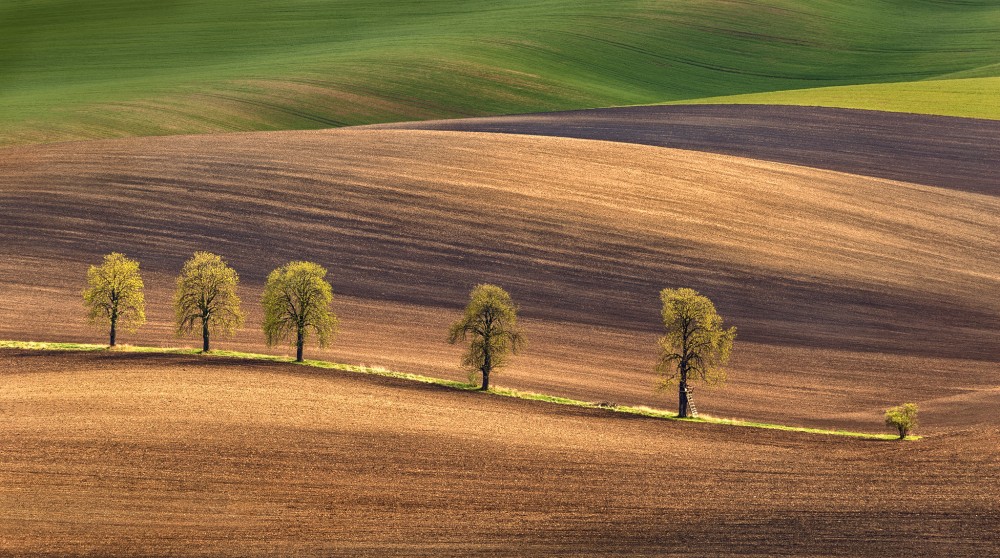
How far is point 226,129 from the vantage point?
89438mm

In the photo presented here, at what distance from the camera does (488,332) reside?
158 feet

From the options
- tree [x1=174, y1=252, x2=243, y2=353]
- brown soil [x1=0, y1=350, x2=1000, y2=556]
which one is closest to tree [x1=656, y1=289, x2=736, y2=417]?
brown soil [x1=0, y1=350, x2=1000, y2=556]

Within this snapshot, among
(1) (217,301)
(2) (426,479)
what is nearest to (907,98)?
(1) (217,301)

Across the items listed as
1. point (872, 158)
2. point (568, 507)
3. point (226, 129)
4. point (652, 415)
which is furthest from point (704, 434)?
point (226, 129)

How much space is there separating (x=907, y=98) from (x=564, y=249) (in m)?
47.1

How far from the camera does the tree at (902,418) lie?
142 ft

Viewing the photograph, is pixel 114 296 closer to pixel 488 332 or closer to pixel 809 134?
pixel 488 332

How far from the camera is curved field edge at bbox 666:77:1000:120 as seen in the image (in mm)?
94688

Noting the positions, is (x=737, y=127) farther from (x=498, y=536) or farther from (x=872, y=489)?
(x=498, y=536)

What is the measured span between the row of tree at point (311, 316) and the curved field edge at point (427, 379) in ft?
2.47

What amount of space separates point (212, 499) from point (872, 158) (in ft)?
195

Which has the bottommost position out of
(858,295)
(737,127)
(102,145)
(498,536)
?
(498,536)

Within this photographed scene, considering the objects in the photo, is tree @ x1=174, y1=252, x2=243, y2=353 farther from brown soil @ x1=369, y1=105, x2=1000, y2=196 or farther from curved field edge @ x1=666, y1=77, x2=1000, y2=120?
curved field edge @ x1=666, y1=77, x2=1000, y2=120

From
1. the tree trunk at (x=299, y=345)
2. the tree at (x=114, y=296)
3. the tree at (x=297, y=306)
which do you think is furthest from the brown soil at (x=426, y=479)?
the tree at (x=114, y=296)
